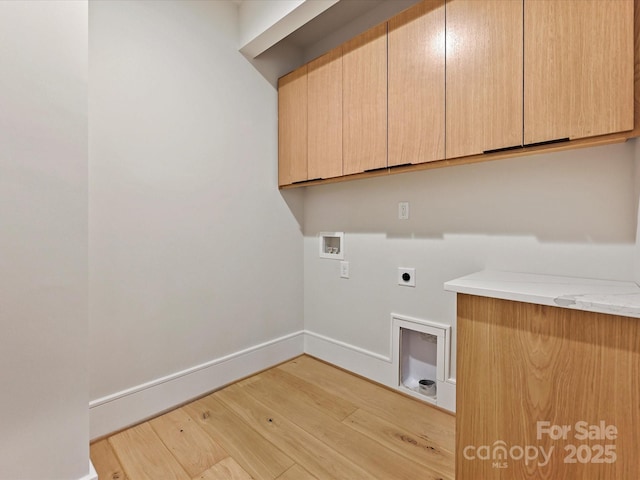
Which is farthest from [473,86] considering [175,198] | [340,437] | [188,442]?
[188,442]

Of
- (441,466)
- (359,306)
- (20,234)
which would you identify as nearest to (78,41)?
(20,234)

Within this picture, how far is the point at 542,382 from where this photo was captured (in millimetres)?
976

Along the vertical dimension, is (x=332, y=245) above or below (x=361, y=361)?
above

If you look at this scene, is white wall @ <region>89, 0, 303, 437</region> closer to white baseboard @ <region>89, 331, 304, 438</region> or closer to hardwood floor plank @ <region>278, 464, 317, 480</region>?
white baseboard @ <region>89, 331, 304, 438</region>

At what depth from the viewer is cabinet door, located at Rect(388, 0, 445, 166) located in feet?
4.97

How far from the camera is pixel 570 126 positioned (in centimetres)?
117

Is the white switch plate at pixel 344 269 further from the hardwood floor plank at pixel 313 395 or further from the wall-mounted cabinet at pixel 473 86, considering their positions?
the hardwood floor plank at pixel 313 395

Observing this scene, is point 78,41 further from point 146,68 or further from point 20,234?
point 20,234

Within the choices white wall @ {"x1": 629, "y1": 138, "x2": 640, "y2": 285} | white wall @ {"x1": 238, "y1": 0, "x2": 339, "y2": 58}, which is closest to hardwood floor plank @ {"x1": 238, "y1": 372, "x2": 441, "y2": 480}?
white wall @ {"x1": 629, "y1": 138, "x2": 640, "y2": 285}

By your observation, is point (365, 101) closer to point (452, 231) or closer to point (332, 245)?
point (452, 231)

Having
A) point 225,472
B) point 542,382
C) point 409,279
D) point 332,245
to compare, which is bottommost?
point 225,472

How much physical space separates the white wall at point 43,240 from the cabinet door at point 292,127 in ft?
4.26

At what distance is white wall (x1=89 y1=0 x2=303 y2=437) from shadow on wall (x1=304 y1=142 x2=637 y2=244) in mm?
828

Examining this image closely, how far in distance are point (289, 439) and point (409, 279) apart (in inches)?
45.5
